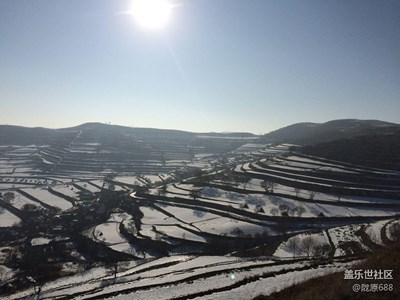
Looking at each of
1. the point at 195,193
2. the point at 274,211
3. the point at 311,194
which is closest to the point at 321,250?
the point at 274,211

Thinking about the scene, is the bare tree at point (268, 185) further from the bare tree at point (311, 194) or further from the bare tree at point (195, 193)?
the bare tree at point (195, 193)

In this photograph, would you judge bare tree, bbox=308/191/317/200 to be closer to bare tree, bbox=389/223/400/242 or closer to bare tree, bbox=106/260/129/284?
bare tree, bbox=389/223/400/242

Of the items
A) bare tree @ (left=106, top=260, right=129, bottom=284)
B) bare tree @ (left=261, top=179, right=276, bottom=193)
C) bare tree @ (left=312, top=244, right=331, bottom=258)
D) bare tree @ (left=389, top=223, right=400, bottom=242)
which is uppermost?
bare tree @ (left=261, top=179, right=276, bottom=193)

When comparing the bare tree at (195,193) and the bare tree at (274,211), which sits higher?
the bare tree at (195,193)

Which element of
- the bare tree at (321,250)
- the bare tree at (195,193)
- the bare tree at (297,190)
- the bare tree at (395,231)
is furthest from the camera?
the bare tree at (195,193)

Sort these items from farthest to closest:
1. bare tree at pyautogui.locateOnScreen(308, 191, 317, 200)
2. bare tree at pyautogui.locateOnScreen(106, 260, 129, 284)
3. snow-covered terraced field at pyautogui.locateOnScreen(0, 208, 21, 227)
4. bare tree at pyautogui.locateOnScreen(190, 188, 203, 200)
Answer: bare tree at pyautogui.locateOnScreen(190, 188, 203, 200)
bare tree at pyautogui.locateOnScreen(308, 191, 317, 200)
snow-covered terraced field at pyautogui.locateOnScreen(0, 208, 21, 227)
bare tree at pyautogui.locateOnScreen(106, 260, 129, 284)

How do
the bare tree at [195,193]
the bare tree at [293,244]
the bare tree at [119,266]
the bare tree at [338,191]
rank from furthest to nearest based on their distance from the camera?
the bare tree at [195,193] < the bare tree at [338,191] < the bare tree at [293,244] < the bare tree at [119,266]

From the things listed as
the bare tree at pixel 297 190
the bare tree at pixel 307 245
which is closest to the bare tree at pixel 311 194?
the bare tree at pixel 297 190

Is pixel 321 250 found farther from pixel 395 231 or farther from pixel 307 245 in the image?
pixel 395 231

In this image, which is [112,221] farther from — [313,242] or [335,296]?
[335,296]

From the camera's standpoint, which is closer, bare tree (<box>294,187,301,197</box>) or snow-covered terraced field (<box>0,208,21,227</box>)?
snow-covered terraced field (<box>0,208,21,227</box>)

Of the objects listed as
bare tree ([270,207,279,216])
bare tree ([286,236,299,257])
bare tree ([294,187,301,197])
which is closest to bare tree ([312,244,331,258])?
bare tree ([286,236,299,257])
